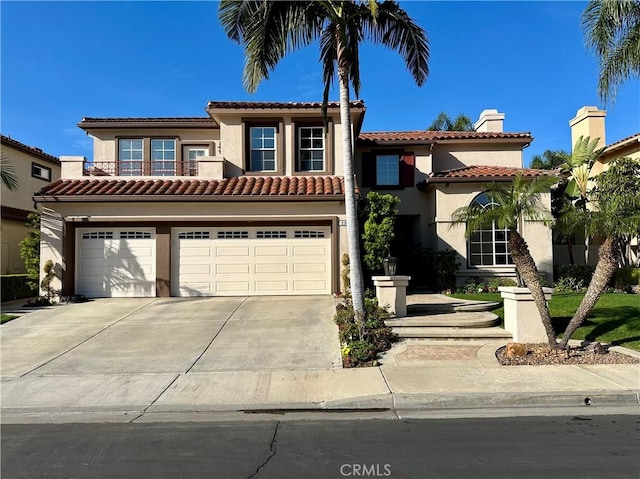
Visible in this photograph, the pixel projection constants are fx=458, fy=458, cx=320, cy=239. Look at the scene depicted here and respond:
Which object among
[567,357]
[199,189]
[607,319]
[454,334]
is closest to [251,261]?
[199,189]

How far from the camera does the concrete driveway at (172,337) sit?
27.3 feet

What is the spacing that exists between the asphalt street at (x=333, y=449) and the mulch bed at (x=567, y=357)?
2.17m

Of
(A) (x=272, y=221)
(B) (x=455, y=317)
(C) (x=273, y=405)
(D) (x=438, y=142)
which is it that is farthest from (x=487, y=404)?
(D) (x=438, y=142)

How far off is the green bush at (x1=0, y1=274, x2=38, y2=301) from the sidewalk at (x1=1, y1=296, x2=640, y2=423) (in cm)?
793

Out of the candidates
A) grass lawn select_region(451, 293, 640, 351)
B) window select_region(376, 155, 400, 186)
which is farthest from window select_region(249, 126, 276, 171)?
grass lawn select_region(451, 293, 640, 351)

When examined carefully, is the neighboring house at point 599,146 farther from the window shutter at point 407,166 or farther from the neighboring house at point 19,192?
the neighboring house at point 19,192

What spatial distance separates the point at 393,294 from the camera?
423 inches

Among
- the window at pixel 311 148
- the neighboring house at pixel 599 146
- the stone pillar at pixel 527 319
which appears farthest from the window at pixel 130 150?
the neighboring house at pixel 599 146

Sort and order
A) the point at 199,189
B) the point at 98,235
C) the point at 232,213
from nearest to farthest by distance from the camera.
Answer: the point at 232,213 < the point at 199,189 < the point at 98,235

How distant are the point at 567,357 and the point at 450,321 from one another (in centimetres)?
253

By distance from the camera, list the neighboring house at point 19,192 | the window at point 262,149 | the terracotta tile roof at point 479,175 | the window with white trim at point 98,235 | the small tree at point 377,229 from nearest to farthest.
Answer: the small tree at point 377,229 → the window with white trim at point 98,235 → the terracotta tile roof at point 479,175 → the window at point 262,149 → the neighboring house at point 19,192

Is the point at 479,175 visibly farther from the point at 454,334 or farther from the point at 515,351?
the point at 515,351

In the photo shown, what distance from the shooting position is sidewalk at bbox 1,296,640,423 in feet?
20.5

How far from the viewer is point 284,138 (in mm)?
15602
